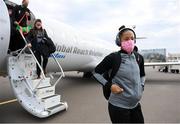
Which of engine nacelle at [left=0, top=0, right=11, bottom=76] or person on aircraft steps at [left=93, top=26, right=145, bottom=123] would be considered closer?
person on aircraft steps at [left=93, top=26, right=145, bottom=123]

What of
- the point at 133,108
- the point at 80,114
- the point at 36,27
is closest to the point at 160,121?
the point at 80,114

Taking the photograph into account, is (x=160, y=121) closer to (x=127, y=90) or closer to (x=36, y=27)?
(x=127, y=90)

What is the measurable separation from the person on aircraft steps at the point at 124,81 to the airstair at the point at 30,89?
A: 3.03m

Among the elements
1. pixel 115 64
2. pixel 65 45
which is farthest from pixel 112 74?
pixel 65 45

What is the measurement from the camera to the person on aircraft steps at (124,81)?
2.63 metres

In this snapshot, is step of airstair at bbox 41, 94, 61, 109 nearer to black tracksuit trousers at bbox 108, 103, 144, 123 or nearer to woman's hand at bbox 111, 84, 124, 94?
black tracksuit trousers at bbox 108, 103, 144, 123

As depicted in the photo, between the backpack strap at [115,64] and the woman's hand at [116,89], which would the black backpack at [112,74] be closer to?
the backpack strap at [115,64]

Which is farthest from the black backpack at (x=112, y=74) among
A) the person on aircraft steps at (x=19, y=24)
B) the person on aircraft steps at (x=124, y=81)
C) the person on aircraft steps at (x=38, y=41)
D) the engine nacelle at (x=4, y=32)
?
the person on aircraft steps at (x=19, y=24)

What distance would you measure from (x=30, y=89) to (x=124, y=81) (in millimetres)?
3618

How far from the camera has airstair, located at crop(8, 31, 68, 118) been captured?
5.51m

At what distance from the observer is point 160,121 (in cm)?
539

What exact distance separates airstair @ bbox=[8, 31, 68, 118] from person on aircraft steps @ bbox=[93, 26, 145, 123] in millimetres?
3025

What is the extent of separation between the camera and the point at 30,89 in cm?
570

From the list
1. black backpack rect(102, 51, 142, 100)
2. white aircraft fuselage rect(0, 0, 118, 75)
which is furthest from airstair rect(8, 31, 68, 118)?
black backpack rect(102, 51, 142, 100)
